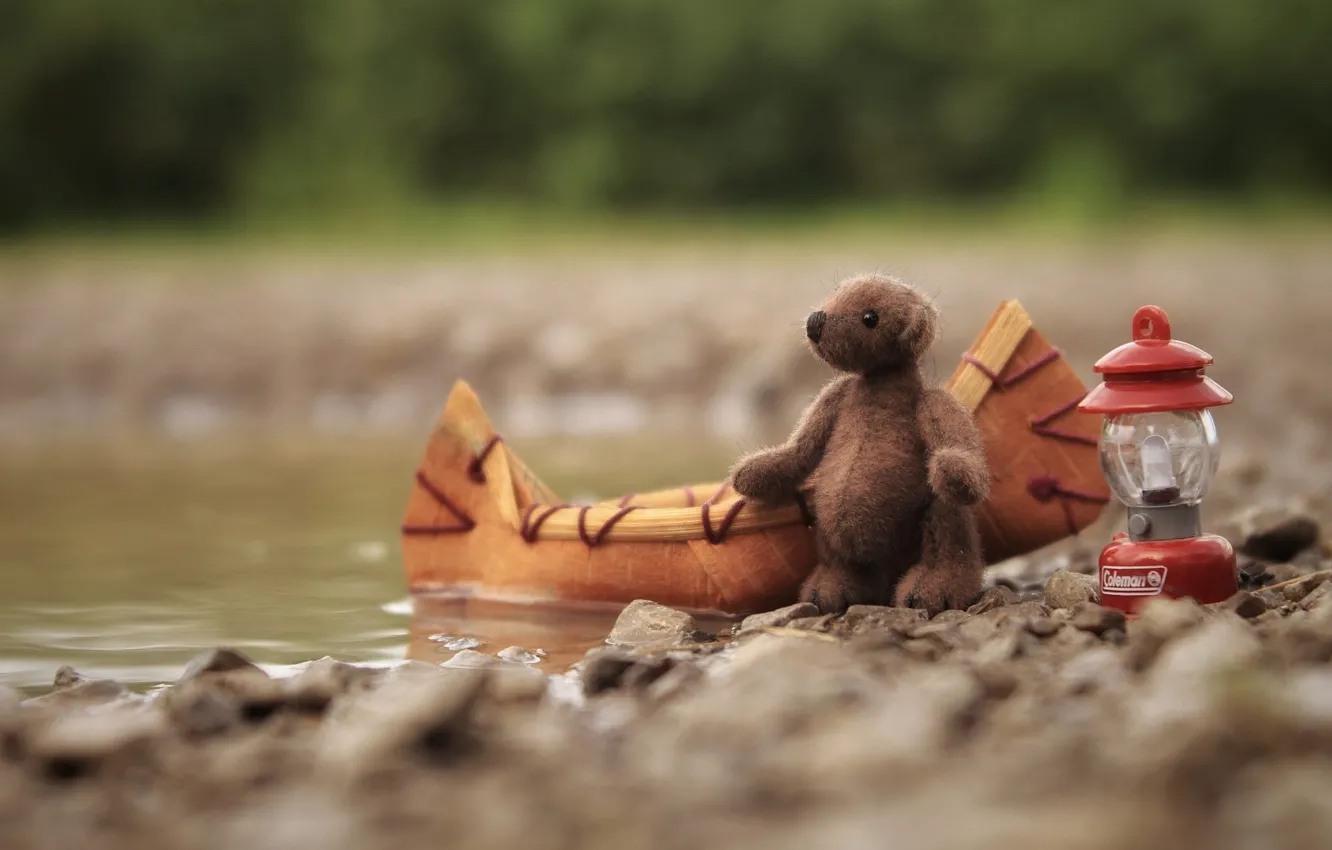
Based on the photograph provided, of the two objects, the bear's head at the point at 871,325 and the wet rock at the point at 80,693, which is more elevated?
the bear's head at the point at 871,325

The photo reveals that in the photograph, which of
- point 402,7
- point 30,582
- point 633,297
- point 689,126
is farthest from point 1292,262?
point 402,7

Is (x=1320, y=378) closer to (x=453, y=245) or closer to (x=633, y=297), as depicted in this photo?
(x=633, y=297)

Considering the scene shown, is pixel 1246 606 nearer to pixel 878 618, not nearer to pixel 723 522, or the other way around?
pixel 878 618

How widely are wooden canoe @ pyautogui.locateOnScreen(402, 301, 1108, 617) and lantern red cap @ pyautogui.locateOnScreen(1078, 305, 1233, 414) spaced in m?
0.20

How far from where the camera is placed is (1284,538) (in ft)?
11.2

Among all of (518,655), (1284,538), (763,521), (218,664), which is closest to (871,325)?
(763,521)

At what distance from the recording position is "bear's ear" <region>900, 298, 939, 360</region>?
2.87 meters

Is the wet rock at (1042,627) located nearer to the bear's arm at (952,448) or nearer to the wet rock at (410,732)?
the bear's arm at (952,448)

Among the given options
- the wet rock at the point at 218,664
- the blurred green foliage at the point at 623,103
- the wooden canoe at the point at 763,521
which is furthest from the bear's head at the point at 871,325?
the blurred green foliage at the point at 623,103

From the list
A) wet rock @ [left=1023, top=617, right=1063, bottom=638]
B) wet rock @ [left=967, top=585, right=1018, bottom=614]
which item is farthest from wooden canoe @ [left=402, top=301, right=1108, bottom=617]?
wet rock @ [left=1023, top=617, right=1063, bottom=638]

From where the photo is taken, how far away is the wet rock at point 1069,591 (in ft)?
9.50

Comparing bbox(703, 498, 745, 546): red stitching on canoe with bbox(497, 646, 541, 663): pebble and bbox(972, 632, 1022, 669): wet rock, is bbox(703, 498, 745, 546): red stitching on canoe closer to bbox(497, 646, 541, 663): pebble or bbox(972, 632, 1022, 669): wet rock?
bbox(497, 646, 541, 663): pebble

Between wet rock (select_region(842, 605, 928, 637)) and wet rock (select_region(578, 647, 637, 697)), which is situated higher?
wet rock (select_region(842, 605, 928, 637))

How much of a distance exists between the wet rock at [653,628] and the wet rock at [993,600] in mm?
549
